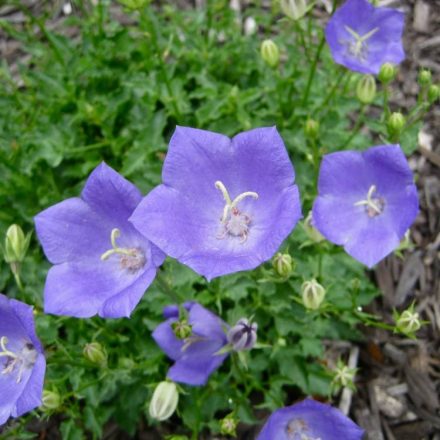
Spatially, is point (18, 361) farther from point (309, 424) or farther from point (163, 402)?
point (309, 424)

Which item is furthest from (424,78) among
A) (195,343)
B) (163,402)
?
(163,402)

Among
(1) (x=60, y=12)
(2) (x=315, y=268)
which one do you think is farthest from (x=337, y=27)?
(1) (x=60, y=12)

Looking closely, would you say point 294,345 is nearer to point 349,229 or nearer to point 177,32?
point 349,229

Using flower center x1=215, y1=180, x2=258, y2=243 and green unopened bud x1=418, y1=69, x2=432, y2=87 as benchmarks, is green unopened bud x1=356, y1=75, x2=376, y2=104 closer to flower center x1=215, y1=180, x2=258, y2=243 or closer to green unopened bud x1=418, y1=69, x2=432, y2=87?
green unopened bud x1=418, y1=69, x2=432, y2=87

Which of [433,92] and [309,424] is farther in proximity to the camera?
[433,92]

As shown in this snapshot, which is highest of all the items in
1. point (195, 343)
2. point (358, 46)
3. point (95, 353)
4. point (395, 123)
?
point (358, 46)

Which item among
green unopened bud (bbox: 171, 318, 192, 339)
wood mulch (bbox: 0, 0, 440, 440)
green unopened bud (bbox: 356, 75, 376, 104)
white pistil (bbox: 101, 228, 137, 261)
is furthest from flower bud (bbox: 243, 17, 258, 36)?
green unopened bud (bbox: 171, 318, 192, 339)

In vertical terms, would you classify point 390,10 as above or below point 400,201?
above

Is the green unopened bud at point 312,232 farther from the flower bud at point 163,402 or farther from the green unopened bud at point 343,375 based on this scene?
the flower bud at point 163,402
